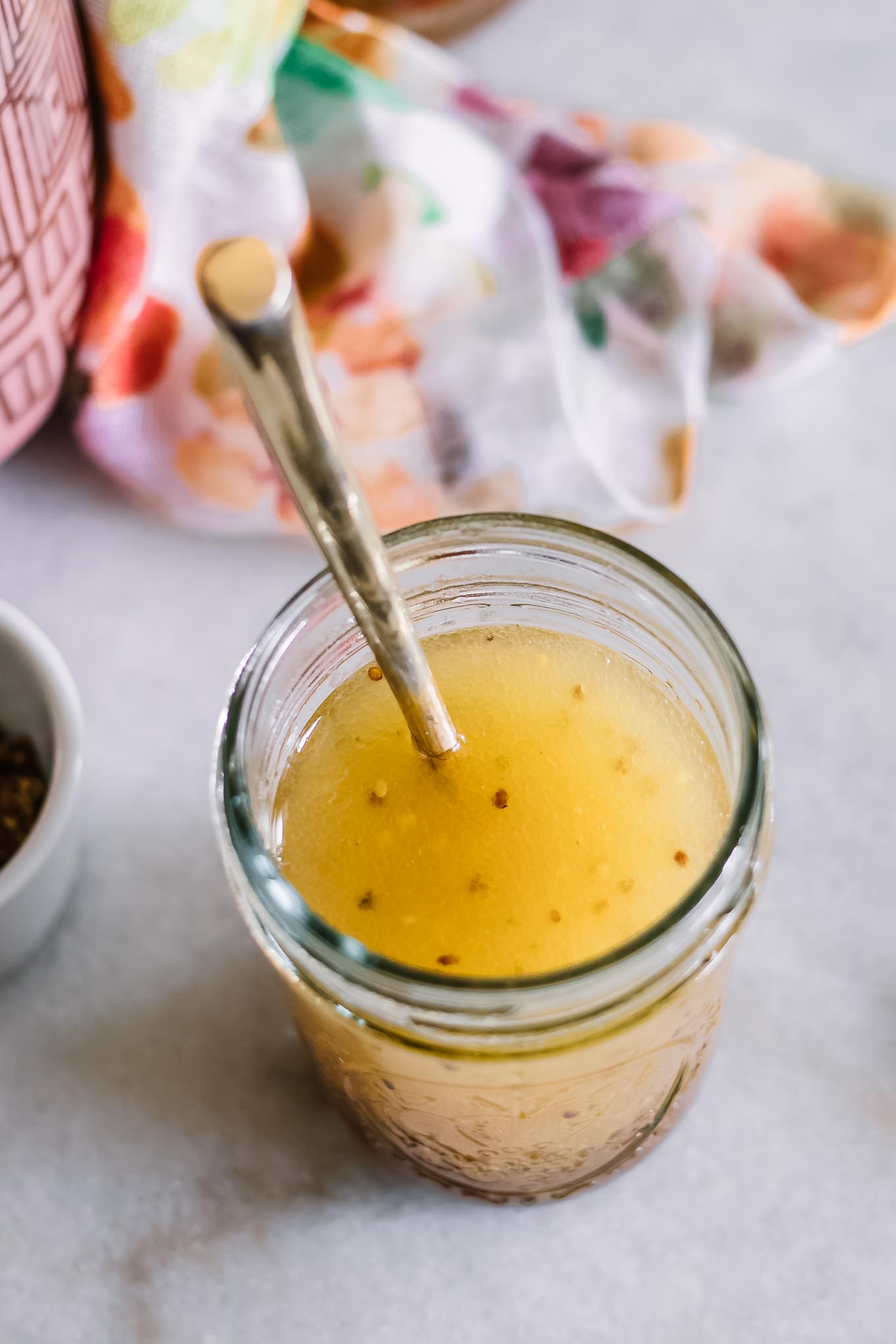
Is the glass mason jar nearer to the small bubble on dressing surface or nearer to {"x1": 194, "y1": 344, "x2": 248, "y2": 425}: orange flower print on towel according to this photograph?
the small bubble on dressing surface

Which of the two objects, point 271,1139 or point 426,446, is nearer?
point 271,1139

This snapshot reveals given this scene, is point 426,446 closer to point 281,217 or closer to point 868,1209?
point 281,217

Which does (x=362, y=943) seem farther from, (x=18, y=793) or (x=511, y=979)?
(x=18, y=793)

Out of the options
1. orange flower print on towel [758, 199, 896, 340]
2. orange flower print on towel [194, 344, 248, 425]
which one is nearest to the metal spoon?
orange flower print on towel [194, 344, 248, 425]

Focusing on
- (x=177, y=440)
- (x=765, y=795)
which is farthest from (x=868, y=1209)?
(x=177, y=440)

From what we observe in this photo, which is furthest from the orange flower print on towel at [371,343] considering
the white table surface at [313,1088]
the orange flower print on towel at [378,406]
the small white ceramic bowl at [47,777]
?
the small white ceramic bowl at [47,777]

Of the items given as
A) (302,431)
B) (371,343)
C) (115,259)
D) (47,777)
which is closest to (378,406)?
(371,343)
